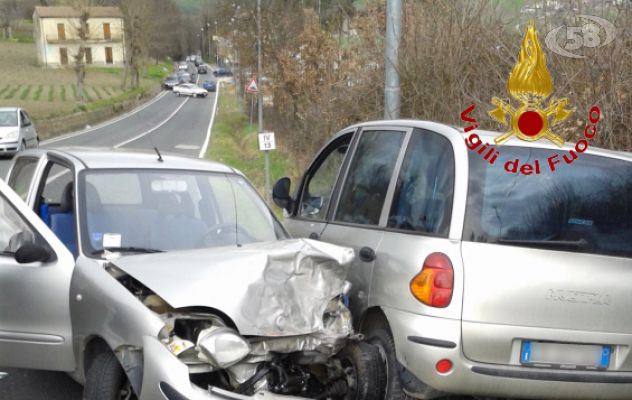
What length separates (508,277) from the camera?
13.0 ft

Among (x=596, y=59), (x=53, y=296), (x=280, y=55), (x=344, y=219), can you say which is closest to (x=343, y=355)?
(x=344, y=219)

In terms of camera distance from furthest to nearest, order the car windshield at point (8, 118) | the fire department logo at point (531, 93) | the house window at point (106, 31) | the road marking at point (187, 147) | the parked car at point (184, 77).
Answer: the house window at point (106, 31), the parked car at point (184, 77), the road marking at point (187, 147), the car windshield at point (8, 118), the fire department logo at point (531, 93)

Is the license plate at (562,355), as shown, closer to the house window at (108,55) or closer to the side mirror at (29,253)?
the side mirror at (29,253)

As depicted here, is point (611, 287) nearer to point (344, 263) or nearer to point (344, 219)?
point (344, 263)

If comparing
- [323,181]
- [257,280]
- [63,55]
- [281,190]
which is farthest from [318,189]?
[63,55]

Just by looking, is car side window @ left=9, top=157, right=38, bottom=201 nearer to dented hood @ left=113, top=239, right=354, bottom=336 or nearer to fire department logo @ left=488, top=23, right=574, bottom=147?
dented hood @ left=113, top=239, right=354, bottom=336

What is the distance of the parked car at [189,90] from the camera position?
7488 cm

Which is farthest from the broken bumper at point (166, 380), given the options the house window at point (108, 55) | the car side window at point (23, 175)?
the house window at point (108, 55)

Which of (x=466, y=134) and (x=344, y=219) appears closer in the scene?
(x=466, y=134)

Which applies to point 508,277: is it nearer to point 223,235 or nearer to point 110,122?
point 223,235

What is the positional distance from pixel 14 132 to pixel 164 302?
70.7ft

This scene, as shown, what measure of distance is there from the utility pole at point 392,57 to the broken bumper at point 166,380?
5.90 meters

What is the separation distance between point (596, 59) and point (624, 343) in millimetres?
3930

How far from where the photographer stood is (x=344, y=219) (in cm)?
536
